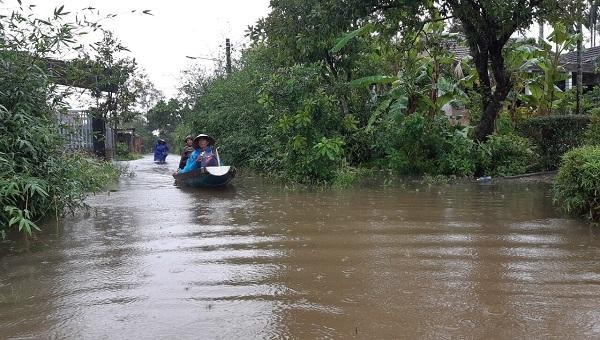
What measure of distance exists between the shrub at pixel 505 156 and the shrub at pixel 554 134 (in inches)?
9.1

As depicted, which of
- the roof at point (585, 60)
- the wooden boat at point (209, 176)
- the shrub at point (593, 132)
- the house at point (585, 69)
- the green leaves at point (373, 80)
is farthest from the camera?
the house at point (585, 69)

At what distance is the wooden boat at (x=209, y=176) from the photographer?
13758 millimetres

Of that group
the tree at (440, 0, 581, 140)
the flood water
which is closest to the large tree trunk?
the tree at (440, 0, 581, 140)

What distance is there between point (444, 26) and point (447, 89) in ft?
6.93

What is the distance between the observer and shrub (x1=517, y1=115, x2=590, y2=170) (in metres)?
12.9

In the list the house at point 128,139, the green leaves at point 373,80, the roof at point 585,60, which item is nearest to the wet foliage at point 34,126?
the green leaves at point 373,80

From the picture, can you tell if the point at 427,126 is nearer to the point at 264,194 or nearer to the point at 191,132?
the point at 264,194

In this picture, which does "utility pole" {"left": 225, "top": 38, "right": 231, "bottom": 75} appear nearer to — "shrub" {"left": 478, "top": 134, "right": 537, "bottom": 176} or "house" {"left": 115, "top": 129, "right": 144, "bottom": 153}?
"house" {"left": 115, "top": 129, "right": 144, "bottom": 153}

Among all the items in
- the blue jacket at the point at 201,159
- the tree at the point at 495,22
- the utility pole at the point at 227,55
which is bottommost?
the blue jacket at the point at 201,159

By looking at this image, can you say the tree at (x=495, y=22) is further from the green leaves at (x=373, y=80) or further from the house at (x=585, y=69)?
the house at (x=585, y=69)

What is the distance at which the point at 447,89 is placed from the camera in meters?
14.6

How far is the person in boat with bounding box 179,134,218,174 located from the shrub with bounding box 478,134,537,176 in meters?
6.82

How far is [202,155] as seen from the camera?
1472cm

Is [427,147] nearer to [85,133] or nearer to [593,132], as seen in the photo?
[593,132]
